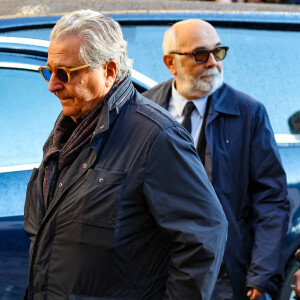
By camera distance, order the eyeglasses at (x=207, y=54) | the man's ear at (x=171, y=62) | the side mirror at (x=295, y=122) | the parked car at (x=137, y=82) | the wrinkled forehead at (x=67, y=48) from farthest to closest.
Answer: the side mirror at (x=295, y=122)
the man's ear at (x=171, y=62)
the eyeglasses at (x=207, y=54)
the parked car at (x=137, y=82)
the wrinkled forehead at (x=67, y=48)

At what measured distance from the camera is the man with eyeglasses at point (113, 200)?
6.96 ft

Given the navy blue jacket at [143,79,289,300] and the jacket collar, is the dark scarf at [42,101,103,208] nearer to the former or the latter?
the jacket collar

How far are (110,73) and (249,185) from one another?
45.7 inches

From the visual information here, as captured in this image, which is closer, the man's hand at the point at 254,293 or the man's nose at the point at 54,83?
the man's nose at the point at 54,83

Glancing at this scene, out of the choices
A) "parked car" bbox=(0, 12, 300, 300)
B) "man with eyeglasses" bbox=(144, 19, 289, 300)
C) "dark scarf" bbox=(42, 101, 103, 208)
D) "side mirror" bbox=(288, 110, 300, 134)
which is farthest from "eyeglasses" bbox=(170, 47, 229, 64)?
"dark scarf" bbox=(42, 101, 103, 208)

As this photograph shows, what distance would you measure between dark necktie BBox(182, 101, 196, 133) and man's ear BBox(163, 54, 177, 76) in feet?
0.72

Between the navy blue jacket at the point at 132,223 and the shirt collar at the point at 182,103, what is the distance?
1068mm

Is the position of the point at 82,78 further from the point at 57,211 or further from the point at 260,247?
the point at 260,247

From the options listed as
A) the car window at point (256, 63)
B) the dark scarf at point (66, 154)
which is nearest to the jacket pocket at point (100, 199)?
the dark scarf at point (66, 154)

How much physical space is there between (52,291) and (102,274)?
167mm

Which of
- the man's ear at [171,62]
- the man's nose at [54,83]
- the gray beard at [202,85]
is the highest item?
the man's nose at [54,83]

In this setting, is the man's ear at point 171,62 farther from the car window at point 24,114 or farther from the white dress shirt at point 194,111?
the car window at point 24,114

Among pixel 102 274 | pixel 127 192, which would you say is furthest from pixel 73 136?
pixel 102 274

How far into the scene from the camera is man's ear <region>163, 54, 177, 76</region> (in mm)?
3449
